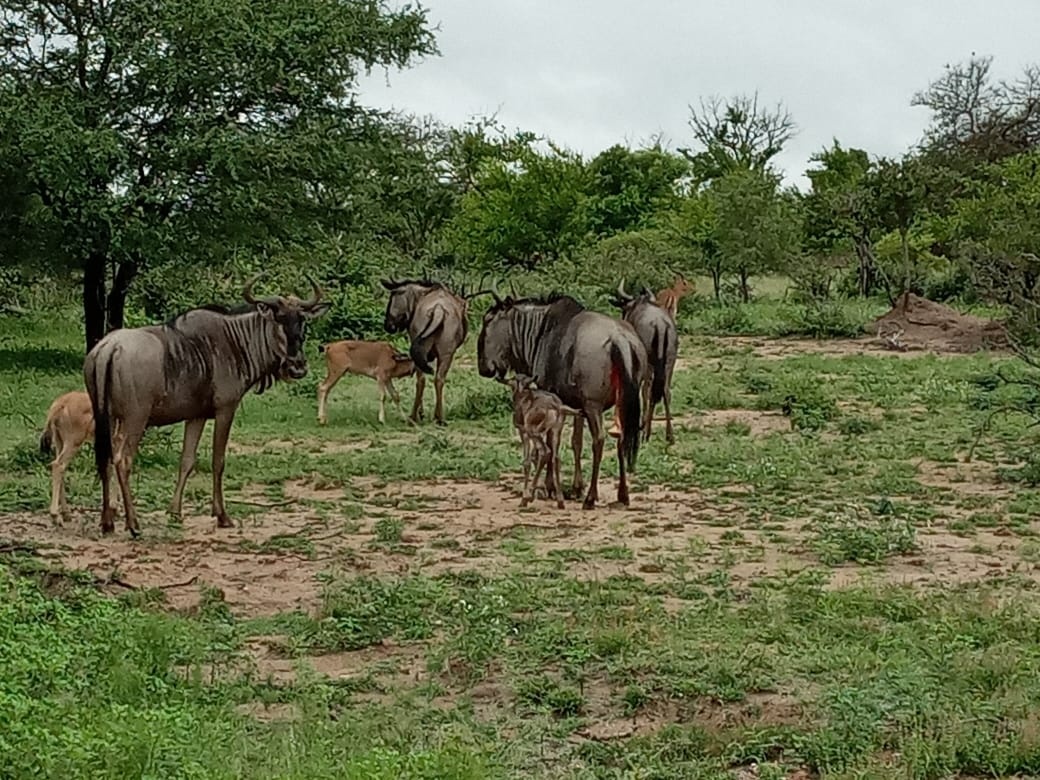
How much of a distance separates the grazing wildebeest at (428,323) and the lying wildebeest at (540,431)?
4614mm

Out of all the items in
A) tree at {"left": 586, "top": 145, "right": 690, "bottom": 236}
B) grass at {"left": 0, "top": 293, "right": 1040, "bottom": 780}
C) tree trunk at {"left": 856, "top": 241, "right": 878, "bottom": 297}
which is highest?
tree at {"left": 586, "top": 145, "right": 690, "bottom": 236}

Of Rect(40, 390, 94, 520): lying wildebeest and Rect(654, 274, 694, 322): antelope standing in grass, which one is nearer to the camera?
Rect(40, 390, 94, 520): lying wildebeest

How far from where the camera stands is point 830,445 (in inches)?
500

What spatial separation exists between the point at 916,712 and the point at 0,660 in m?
3.42

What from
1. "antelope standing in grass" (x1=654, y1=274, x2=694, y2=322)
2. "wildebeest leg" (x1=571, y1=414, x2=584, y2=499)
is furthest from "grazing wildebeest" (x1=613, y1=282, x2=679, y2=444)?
"antelope standing in grass" (x1=654, y1=274, x2=694, y2=322)

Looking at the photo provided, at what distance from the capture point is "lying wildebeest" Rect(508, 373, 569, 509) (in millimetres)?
10125

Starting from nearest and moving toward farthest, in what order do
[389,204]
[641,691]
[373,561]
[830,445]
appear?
1. [641,691]
2. [373,561]
3. [830,445]
4. [389,204]

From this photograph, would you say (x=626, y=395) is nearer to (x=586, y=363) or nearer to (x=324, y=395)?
(x=586, y=363)

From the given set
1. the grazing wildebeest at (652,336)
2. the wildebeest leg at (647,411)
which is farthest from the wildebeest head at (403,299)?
the wildebeest leg at (647,411)

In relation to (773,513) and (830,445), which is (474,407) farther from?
(773,513)

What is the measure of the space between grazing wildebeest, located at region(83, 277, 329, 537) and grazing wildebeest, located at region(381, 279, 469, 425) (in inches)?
190

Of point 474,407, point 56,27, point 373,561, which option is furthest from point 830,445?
point 56,27

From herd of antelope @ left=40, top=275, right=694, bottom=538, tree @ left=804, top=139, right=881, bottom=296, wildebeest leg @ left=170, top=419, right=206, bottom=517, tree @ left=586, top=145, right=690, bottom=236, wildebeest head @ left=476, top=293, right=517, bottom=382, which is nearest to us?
herd of antelope @ left=40, top=275, right=694, bottom=538

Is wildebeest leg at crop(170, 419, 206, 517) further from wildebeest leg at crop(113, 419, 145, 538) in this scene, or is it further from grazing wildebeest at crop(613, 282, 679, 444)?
grazing wildebeest at crop(613, 282, 679, 444)
